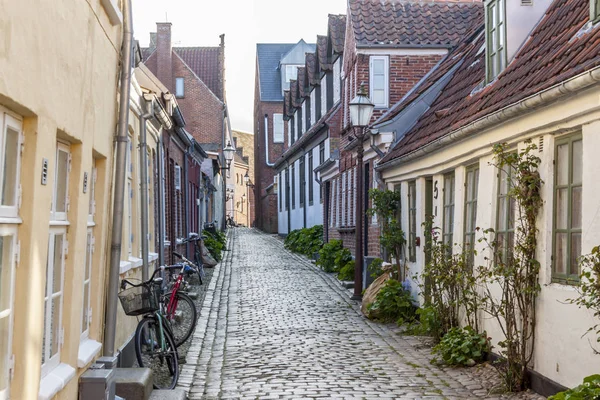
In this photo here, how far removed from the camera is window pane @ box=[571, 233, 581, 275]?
7109 mm

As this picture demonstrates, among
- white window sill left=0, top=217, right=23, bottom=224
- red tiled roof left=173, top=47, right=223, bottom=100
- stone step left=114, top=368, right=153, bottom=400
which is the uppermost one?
red tiled roof left=173, top=47, right=223, bottom=100

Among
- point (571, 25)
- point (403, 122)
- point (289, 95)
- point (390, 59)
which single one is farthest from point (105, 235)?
point (289, 95)

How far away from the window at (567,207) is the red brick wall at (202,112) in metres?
38.2

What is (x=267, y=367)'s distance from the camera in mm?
9750

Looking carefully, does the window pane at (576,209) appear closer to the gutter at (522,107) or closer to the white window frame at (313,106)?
the gutter at (522,107)

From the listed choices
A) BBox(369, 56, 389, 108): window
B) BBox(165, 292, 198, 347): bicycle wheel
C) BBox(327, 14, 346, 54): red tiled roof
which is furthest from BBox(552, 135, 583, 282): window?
BBox(327, 14, 346, 54): red tiled roof

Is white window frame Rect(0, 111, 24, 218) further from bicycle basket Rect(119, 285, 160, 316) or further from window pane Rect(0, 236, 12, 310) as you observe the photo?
bicycle basket Rect(119, 285, 160, 316)

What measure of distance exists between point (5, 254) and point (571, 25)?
6.49 metres

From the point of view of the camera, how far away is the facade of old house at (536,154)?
6883mm

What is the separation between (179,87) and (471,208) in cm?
3522

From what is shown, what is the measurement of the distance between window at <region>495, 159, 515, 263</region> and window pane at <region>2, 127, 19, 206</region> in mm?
Answer: 5206

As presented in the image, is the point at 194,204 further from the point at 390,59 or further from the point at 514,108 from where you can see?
the point at 514,108

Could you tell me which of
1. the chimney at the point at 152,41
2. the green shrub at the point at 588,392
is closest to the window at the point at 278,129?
the chimney at the point at 152,41

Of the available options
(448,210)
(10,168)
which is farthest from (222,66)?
(10,168)
